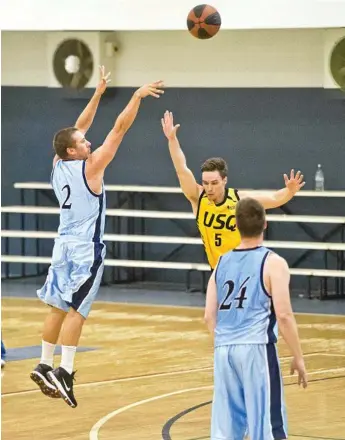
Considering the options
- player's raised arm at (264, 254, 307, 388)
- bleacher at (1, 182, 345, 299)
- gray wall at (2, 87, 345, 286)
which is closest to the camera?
player's raised arm at (264, 254, 307, 388)

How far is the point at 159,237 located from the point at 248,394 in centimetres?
935

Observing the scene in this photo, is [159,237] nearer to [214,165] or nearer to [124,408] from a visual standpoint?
[124,408]

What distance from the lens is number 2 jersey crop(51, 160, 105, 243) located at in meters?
8.20

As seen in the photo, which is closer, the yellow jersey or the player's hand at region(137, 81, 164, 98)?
the player's hand at region(137, 81, 164, 98)

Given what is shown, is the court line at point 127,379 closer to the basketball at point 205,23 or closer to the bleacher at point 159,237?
the basketball at point 205,23

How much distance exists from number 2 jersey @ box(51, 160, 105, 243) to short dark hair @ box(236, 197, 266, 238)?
8.69ft

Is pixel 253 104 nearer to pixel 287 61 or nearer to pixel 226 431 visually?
pixel 287 61

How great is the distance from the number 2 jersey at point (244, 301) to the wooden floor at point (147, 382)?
2069 millimetres

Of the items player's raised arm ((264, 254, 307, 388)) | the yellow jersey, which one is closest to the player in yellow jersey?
the yellow jersey

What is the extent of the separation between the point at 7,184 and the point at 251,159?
143 inches

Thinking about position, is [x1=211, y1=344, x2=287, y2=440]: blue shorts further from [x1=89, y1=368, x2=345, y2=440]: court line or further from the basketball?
the basketball

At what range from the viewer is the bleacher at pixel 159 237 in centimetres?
1427

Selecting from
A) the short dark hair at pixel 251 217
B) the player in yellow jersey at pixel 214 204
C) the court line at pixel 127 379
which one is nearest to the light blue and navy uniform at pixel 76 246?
the player in yellow jersey at pixel 214 204

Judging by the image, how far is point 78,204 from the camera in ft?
27.0
